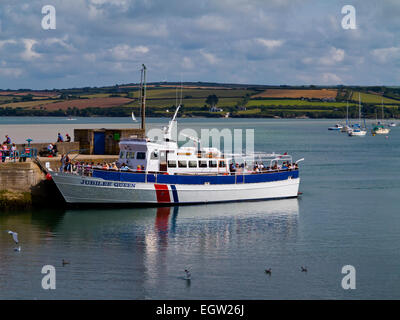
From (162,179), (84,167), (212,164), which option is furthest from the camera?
(212,164)

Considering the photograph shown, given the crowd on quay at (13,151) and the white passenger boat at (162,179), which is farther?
the crowd on quay at (13,151)

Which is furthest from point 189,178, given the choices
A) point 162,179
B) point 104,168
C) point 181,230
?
point 181,230

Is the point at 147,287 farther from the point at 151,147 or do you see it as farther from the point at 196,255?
the point at 151,147

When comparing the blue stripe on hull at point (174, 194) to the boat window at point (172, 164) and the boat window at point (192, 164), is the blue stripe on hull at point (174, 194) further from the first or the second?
the boat window at point (192, 164)

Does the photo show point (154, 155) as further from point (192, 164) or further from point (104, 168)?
point (104, 168)

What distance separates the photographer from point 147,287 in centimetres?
2675

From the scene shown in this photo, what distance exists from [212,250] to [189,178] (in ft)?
36.9

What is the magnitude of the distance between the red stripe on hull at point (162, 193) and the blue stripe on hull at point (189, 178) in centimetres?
34

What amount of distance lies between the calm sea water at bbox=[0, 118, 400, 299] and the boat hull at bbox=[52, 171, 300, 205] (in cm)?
70

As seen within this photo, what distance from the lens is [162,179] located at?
42750 mm

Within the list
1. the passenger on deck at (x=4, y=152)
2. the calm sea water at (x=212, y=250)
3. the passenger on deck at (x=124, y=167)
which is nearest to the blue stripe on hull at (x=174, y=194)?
the calm sea water at (x=212, y=250)

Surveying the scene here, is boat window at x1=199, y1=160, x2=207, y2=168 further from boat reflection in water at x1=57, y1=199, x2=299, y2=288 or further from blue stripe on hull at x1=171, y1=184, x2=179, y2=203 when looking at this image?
boat reflection in water at x1=57, y1=199, x2=299, y2=288

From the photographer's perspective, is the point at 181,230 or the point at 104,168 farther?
the point at 104,168

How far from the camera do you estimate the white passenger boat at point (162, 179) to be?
4203 centimetres
